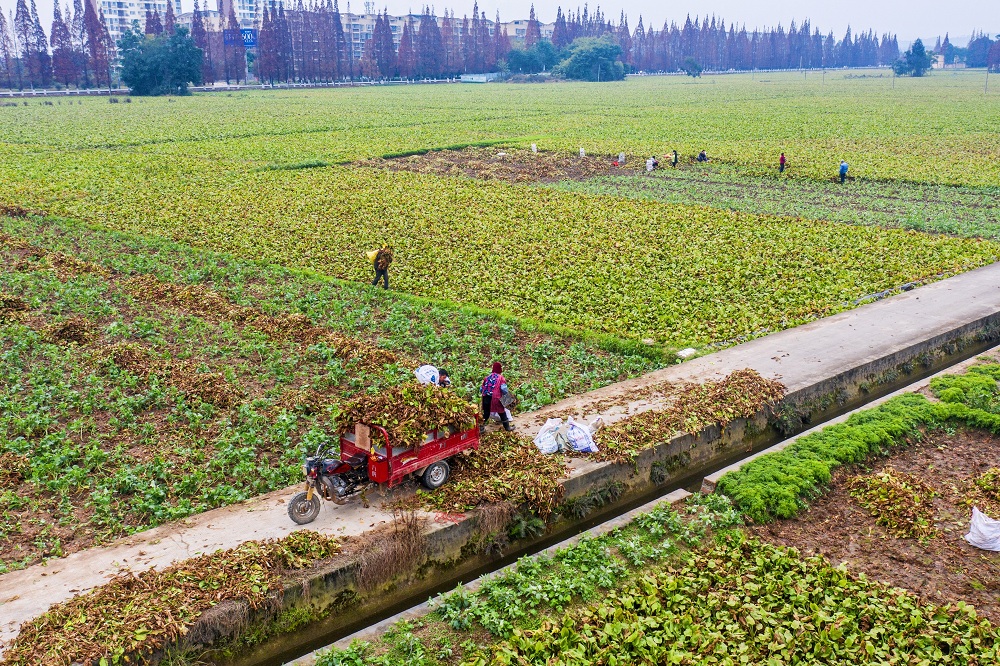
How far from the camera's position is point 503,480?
1169 cm

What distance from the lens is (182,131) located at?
6262 centimetres

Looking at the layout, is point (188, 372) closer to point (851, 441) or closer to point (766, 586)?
point (766, 586)

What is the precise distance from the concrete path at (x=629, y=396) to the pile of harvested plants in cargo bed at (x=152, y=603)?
0.44 meters

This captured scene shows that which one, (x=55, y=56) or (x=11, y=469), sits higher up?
(x=55, y=56)

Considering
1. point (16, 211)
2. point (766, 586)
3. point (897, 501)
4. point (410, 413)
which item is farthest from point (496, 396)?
point (16, 211)

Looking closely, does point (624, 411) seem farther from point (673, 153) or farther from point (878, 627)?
point (673, 153)

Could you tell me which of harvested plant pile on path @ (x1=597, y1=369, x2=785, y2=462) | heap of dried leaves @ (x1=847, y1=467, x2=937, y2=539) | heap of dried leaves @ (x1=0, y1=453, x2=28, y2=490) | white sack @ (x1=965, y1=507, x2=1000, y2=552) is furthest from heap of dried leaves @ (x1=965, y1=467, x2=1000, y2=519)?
heap of dried leaves @ (x1=0, y1=453, x2=28, y2=490)

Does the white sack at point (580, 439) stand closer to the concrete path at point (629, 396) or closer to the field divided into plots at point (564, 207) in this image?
the concrete path at point (629, 396)

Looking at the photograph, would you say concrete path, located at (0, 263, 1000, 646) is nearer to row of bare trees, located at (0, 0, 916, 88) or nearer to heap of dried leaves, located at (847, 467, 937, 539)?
heap of dried leaves, located at (847, 467, 937, 539)

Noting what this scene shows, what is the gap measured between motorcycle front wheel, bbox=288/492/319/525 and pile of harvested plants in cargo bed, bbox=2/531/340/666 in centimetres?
50

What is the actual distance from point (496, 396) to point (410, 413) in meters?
2.10

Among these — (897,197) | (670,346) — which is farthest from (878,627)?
(897,197)

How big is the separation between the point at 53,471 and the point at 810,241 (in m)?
22.9

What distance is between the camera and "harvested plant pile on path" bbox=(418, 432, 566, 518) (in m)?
11.3
